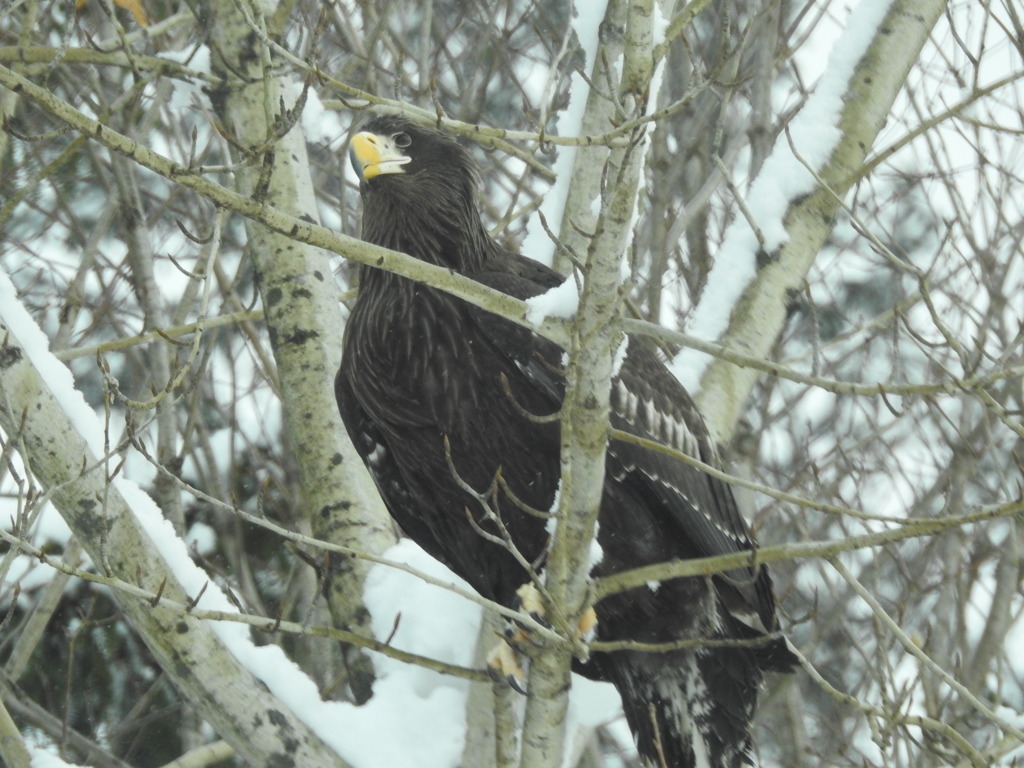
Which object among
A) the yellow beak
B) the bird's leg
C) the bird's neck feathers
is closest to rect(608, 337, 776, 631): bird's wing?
the bird's leg

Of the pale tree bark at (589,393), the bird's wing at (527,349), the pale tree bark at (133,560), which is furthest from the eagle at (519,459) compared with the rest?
the pale tree bark at (133,560)

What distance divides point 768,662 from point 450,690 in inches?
38.7

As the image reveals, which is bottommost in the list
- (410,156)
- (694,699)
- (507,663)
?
(507,663)

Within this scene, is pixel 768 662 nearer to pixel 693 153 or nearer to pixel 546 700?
pixel 546 700

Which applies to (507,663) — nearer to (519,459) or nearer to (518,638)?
(518,638)

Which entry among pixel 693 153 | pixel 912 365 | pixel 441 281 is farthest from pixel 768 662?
pixel 912 365

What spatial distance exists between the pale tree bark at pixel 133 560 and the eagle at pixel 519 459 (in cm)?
77

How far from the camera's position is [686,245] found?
22.0 ft

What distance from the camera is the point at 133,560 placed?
10.8 ft

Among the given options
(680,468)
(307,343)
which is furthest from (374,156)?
(680,468)

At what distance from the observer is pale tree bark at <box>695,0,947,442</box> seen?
4164 mm

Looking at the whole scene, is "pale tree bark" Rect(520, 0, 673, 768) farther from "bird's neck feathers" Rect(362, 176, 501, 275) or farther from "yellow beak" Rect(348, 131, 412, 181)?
"yellow beak" Rect(348, 131, 412, 181)

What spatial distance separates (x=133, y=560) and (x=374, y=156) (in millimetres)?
1612

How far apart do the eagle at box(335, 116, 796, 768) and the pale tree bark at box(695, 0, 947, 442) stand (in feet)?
0.70
